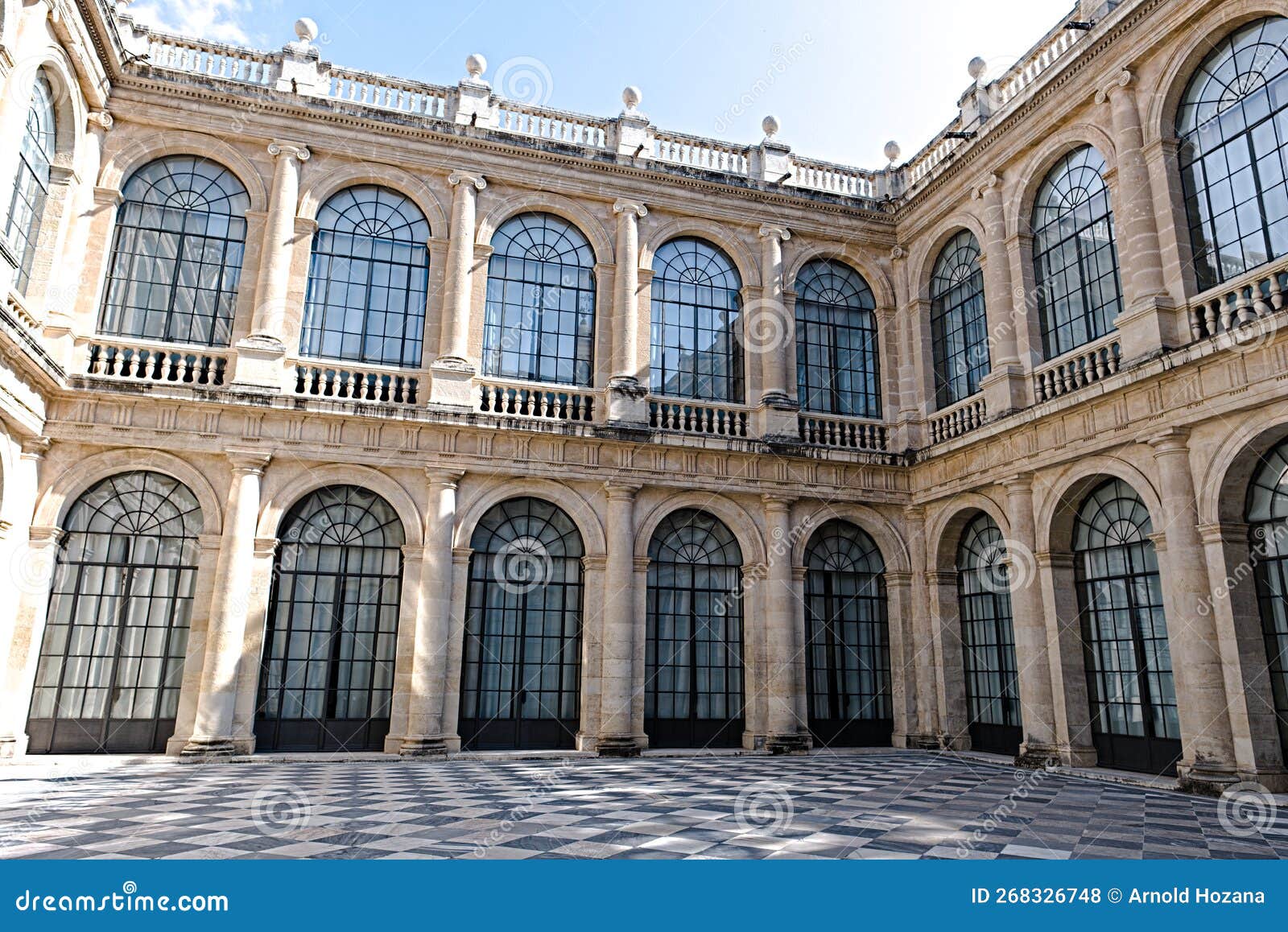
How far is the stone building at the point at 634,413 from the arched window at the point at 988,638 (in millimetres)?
91

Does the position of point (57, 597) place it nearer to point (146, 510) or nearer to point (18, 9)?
point (146, 510)

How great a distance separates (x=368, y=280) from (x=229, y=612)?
6.66m

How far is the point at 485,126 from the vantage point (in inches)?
691

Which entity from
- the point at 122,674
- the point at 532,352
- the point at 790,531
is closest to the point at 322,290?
the point at 532,352

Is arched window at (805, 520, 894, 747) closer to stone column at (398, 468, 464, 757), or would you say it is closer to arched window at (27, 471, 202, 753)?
stone column at (398, 468, 464, 757)

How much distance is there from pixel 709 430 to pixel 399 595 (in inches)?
267

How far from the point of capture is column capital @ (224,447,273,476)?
48.6 feet

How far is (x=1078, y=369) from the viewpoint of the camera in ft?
46.9

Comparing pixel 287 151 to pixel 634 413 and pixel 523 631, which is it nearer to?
pixel 634 413

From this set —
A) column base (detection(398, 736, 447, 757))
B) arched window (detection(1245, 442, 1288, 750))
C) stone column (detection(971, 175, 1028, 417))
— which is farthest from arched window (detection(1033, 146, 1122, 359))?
column base (detection(398, 736, 447, 757))

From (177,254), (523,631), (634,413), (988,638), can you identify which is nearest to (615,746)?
(523,631)

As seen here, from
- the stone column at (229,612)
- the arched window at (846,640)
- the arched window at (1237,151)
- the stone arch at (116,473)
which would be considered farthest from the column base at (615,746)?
the arched window at (1237,151)

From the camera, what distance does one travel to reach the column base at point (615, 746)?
50.8 ft

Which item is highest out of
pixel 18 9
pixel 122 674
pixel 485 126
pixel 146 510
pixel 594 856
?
pixel 485 126
